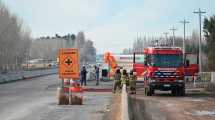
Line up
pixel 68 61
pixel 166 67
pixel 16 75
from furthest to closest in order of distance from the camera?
1. pixel 16 75
2. pixel 166 67
3. pixel 68 61

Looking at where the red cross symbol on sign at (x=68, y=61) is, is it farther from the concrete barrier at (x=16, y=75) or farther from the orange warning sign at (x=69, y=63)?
the concrete barrier at (x=16, y=75)

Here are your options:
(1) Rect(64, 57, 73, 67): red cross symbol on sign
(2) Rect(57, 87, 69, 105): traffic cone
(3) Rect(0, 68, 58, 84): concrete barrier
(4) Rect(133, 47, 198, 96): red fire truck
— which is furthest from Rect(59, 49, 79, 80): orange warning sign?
(3) Rect(0, 68, 58, 84): concrete barrier

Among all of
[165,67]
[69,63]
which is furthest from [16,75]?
[69,63]

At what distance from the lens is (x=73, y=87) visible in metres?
28.1

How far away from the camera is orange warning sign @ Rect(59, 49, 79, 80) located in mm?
28172

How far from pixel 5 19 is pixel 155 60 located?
67917mm

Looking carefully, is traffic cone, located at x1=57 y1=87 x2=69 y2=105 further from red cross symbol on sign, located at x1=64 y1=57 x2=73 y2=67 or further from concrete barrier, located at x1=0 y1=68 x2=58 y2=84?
concrete barrier, located at x1=0 y1=68 x2=58 y2=84

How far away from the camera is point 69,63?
93.1 feet

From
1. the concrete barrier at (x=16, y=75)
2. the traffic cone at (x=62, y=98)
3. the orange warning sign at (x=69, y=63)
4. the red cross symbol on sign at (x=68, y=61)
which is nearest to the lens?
the traffic cone at (x=62, y=98)

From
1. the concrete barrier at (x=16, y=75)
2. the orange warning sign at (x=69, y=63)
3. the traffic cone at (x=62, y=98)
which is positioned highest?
the orange warning sign at (x=69, y=63)

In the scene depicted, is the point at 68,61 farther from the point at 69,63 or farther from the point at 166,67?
the point at 166,67

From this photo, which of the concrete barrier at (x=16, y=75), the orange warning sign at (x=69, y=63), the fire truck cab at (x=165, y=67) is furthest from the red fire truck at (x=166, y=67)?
the concrete barrier at (x=16, y=75)

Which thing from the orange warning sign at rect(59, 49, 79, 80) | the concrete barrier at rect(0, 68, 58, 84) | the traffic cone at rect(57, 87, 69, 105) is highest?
the orange warning sign at rect(59, 49, 79, 80)

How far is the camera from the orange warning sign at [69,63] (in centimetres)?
2817
